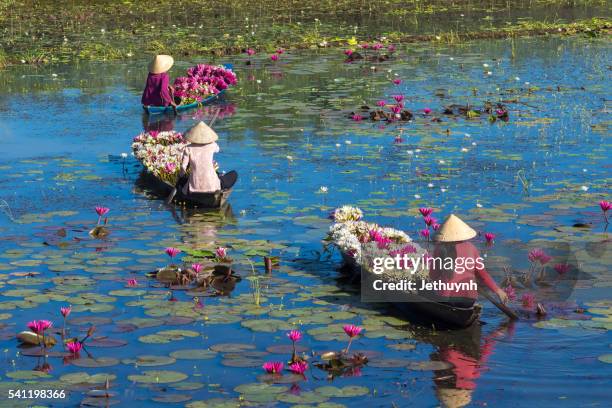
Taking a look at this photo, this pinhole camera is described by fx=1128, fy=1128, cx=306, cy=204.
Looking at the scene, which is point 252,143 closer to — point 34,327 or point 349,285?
point 349,285

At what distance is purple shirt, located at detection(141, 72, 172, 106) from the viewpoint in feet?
77.2

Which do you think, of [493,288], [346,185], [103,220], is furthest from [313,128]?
[493,288]

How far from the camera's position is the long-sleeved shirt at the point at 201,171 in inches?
646

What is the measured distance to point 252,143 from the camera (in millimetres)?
20953

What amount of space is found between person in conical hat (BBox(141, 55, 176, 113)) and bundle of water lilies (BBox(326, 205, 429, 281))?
10613mm

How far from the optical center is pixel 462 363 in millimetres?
10570

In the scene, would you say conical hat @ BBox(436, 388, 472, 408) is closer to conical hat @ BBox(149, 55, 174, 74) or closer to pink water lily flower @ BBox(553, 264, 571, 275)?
pink water lily flower @ BBox(553, 264, 571, 275)

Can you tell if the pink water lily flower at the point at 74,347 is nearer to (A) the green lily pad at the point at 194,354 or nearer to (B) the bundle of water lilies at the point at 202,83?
(A) the green lily pad at the point at 194,354

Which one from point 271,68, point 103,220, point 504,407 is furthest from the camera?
point 271,68

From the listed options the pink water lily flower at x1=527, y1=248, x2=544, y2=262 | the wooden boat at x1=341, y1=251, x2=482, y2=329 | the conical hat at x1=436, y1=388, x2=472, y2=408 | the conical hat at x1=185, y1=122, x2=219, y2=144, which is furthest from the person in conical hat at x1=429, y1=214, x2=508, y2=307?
the conical hat at x1=185, y1=122, x2=219, y2=144

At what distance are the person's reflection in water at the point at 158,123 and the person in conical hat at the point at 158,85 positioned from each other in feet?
0.90

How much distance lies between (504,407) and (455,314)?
1.84 m

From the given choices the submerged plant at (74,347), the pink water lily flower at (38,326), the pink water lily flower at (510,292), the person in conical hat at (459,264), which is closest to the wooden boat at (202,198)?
the pink water lily flower at (510,292)

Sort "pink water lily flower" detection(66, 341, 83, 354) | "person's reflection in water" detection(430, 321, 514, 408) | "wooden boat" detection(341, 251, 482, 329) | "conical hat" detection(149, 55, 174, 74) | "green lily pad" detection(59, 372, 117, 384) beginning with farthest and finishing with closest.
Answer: "conical hat" detection(149, 55, 174, 74) < "wooden boat" detection(341, 251, 482, 329) < "pink water lily flower" detection(66, 341, 83, 354) < "green lily pad" detection(59, 372, 117, 384) < "person's reflection in water" detection(430, 321, 514, 408)
